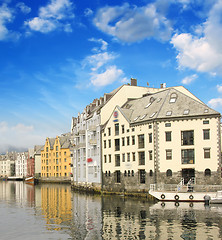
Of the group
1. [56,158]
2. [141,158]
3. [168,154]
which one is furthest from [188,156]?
[56,158]

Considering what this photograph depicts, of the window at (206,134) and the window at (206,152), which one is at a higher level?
the window at (206,134)

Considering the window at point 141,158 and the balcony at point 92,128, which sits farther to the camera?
the balcony at point 92,128

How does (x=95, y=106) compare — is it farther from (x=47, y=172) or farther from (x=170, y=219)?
(x=47, y=172)

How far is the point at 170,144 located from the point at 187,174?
575 centimetres

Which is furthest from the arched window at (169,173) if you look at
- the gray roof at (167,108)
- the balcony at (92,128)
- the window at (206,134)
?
the balcony at (92,128)

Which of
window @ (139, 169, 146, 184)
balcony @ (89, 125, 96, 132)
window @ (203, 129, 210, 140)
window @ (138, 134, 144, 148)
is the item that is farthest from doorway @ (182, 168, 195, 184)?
balcony @ (89, 125, 96, 132)

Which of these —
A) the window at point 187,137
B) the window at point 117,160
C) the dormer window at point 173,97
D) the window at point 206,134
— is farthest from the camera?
the window at point 117,160

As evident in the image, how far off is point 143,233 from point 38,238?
367 inches

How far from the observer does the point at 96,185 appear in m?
76.8

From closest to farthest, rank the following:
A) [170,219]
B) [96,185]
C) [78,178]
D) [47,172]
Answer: [170,219] → [96,185] → [78,178] → [47,172]

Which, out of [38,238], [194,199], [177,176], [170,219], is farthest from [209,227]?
[177,176]

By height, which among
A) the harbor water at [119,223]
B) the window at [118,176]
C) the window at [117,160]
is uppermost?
the window at [117,160]

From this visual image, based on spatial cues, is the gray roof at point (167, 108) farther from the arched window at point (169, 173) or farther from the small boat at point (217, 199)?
the small boat at point (217, 199)

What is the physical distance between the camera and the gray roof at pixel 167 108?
58094mm
